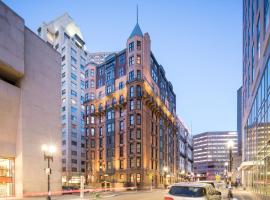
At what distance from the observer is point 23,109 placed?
36.6m

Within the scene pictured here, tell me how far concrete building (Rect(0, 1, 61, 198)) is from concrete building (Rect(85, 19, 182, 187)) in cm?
3405

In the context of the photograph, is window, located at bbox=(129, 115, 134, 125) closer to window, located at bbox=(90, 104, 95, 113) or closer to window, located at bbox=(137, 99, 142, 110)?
window, located at bbox=(137, 99, 142, 110)

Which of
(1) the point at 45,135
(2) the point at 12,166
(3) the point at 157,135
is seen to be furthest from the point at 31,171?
(3) the point at 157,135

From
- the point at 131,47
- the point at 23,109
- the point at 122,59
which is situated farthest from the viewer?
the point at 122,59

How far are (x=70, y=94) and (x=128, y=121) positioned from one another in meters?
40.3

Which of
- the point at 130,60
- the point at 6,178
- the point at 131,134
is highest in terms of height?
the point at 130,60

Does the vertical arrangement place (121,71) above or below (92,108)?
above

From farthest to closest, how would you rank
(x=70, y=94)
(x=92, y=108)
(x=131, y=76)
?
(x=70, y=94) → (x=92, y=108) → (x=131, y=76)

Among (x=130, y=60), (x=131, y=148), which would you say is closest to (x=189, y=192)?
(x=131, y=148)

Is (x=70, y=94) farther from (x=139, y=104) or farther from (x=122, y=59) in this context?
(x=139, y=104)

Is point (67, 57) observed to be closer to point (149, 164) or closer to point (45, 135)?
point (149, 164)

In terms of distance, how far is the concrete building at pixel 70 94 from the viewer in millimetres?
104500

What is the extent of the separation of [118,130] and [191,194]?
2618 inches

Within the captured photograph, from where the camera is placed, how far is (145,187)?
7169cm
